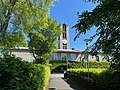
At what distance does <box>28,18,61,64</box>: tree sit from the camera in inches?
1532

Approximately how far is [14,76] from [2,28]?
52.3ft

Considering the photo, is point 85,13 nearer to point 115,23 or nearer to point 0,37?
point 115,23

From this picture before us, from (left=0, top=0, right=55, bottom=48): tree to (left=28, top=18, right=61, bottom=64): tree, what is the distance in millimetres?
13926

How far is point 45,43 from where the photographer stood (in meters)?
39.2

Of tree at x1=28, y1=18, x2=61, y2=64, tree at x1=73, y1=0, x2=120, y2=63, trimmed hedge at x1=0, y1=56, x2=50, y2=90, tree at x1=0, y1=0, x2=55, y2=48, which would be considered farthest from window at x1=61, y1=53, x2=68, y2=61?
trimmed hedge at x1=0, y1=56, x2=50, y2=90

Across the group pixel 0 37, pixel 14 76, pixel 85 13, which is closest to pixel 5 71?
pixel 14 76

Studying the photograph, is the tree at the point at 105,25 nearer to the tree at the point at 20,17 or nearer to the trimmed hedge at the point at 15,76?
the trimmed hedge at the point at 15,76

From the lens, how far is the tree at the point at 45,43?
1532 inches

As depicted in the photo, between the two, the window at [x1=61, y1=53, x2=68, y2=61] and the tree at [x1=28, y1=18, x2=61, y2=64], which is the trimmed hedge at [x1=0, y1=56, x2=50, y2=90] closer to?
the tree at [x1=28, y1=18, x2=61, y2=64]

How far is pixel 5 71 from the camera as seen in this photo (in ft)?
19.1

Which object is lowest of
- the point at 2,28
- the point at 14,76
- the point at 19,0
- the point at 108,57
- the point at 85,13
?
the point at 14,76

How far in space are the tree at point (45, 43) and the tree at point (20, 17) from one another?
13.9m

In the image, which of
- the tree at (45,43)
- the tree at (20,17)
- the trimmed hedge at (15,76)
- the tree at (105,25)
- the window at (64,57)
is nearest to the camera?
the trimmed hedge at (15,76)

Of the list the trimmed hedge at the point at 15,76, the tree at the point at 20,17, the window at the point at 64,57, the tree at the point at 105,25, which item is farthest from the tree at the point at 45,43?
the trimmed hedge at the point at 15,76
